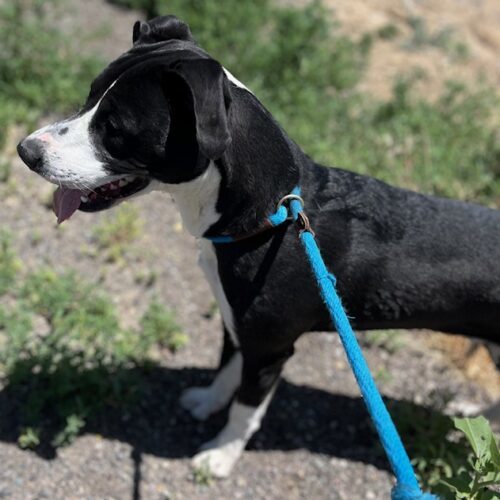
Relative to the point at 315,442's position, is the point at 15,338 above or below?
above

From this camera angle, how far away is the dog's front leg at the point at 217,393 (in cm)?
336

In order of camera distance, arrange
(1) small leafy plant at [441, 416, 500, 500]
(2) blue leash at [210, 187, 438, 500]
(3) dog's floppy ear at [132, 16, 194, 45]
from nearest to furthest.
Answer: (2) blue leash at [210, 187, 438, 500] < (1) small leafy plant at [441, 416, 500, 500] < (3) dog's floppy ear at [132, 16, 194, 45]

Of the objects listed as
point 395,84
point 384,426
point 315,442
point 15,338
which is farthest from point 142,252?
point 395,84

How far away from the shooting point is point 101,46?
17.7 feet

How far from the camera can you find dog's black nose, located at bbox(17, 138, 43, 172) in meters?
2.39

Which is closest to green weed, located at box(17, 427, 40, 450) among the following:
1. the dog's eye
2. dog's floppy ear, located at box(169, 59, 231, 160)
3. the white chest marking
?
the white chest marking

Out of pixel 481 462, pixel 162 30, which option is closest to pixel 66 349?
pixel 162 30

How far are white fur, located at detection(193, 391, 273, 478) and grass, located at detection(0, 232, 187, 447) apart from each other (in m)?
0.43

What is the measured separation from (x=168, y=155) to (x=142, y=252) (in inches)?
68.7

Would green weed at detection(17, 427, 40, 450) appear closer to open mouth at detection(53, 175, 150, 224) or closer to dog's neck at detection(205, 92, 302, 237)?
open mouth at detection(53, 175, 150, 224)

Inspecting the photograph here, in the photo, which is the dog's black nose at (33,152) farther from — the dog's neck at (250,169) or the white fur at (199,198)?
the dog's neck at (250,169)

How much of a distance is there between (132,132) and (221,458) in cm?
149

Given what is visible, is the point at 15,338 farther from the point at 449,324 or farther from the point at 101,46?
the point at 101,46

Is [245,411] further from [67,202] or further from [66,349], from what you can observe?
[67,202]
